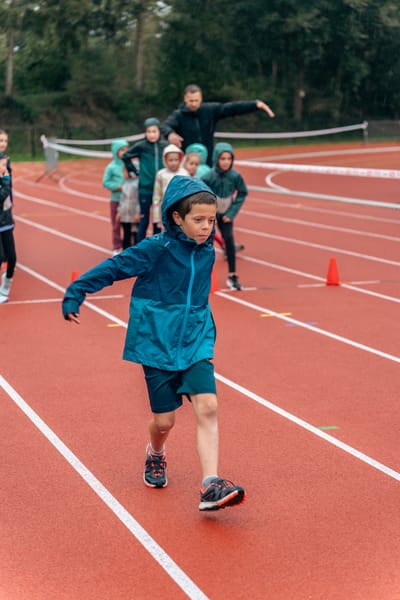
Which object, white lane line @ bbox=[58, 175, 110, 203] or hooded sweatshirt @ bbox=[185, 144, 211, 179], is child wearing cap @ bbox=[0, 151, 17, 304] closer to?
hooded sweatshirt @ bbox=[185, 144, 211, 179]

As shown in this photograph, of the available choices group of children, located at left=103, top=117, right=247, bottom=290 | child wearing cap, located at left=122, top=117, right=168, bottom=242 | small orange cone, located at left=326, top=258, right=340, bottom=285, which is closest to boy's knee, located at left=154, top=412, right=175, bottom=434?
group of children, located at left=103, top=117, right=247, bottom=290

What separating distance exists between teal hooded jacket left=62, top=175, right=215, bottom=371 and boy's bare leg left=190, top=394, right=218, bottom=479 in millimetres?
212

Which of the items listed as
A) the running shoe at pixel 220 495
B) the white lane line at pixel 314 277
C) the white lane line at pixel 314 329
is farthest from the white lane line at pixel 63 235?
the running shoe at pixel 220 495

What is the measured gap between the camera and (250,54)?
68.4 metres

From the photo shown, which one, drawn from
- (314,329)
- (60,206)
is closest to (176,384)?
(314,329)

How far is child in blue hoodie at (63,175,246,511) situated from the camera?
17.9 ft

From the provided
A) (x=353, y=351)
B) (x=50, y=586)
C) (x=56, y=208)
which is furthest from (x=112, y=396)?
(x=56, y=208)

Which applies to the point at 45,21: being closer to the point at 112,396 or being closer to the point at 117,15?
the point at 117,15

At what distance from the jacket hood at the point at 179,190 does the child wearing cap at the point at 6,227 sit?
20.4 feet

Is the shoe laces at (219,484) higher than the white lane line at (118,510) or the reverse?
higher

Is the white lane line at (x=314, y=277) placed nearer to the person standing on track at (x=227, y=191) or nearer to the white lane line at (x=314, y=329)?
the person standing on track at (x=227, y=191)

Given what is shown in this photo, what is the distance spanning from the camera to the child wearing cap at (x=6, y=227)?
11609 millimetres

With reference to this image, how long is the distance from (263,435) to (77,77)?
58.4 meters

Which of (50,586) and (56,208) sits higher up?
(50,586)
